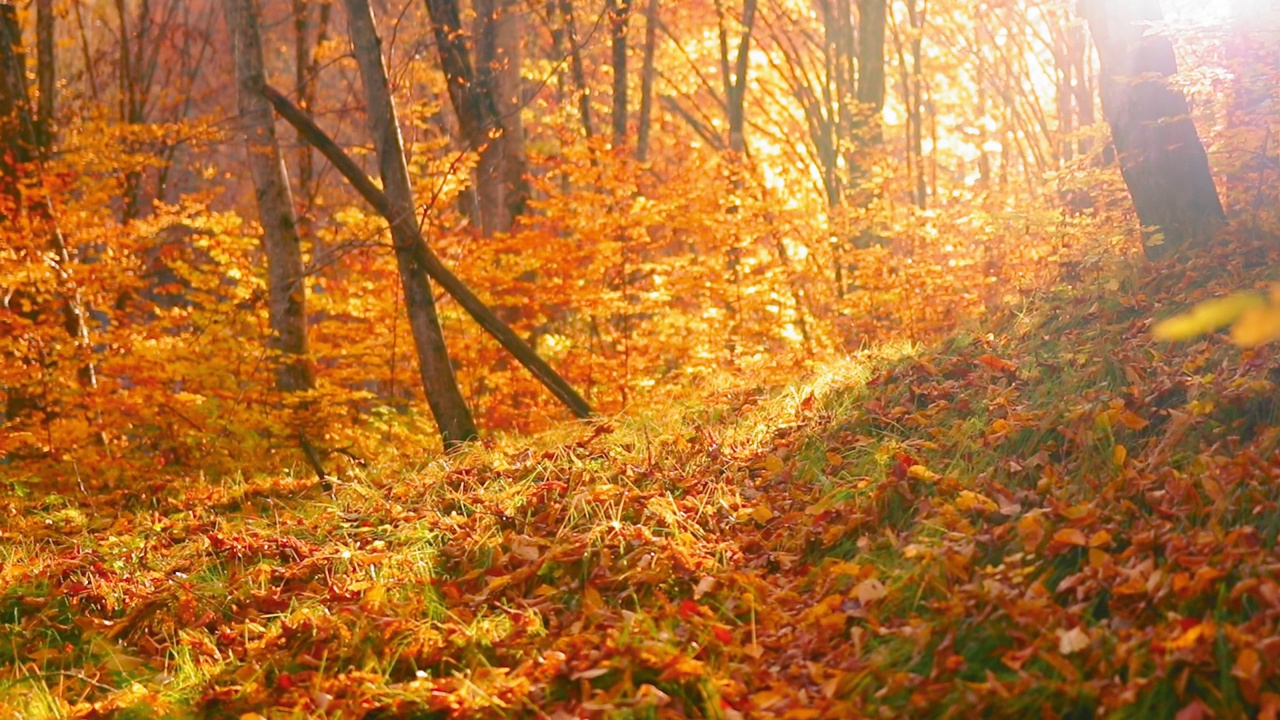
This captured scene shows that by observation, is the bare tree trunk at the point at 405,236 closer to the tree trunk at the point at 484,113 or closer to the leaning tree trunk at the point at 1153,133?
the tree trunk at the point at 484,113

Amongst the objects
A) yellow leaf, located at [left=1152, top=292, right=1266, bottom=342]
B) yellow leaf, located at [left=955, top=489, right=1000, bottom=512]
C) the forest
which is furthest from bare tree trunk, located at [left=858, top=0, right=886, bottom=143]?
yellow leaf, located at [left=1152, top=292, right=1266, bottom=342]

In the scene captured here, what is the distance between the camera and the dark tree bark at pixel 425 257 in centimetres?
805

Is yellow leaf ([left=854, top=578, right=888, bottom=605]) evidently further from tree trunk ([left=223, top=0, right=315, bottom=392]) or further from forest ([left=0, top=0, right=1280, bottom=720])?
tree trunk ([left=223, top=0, right=315, bottom=392])

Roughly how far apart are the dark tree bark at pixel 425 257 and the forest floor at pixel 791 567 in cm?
163

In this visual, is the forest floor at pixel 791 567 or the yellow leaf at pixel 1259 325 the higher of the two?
the yellow leaf at pixel 1259 325

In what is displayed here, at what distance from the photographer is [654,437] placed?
6.61 m

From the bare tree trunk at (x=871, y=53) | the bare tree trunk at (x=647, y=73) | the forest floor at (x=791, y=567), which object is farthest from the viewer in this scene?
the bare tree trunk at (x=647, y=73)

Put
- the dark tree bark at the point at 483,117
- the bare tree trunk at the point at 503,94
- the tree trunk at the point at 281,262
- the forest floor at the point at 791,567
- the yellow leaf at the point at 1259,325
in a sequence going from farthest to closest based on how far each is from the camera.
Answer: the bare tree trunk at the point at 503,94, the dark tree bark at the point at 483,117, the tree trunk at the point at 281,262, the forest floor at the point at 791,567, the yellow leaf at the point at 1259,325

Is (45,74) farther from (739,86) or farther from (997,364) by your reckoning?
(997,364)

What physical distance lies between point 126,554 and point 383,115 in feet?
11.6

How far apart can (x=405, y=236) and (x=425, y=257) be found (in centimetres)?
22

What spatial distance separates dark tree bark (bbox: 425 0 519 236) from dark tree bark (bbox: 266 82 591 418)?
3.49m

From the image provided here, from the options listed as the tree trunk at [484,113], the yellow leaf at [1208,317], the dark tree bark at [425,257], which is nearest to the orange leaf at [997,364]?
the dark tree bark at [425,257]

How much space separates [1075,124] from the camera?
23.3 m
